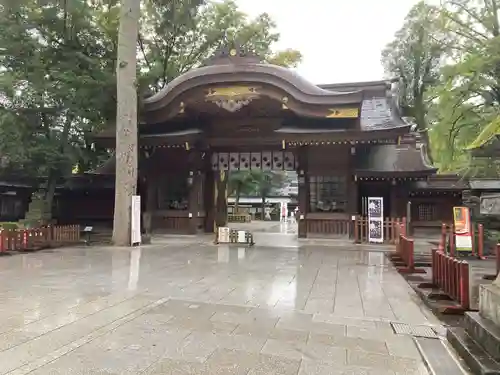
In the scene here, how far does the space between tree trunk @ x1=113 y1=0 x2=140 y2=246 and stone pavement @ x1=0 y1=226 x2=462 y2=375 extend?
162 inches

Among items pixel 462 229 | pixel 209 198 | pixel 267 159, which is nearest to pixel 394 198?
pixel 267 159

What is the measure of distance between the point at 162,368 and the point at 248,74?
13.3 metres

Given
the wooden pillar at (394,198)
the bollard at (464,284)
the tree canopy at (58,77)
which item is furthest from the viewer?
the wooden pillar at (394,198)

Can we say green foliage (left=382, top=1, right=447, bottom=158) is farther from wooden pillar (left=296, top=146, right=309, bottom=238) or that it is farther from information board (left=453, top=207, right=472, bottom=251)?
information board (left=453, top=207, right=472, bottom=251)

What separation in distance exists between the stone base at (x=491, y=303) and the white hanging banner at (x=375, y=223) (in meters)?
10.3

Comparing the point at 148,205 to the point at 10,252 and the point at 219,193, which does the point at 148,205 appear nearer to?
the point at 219,193

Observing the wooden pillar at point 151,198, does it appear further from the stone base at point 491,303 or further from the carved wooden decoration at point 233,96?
the stone base at point 491,303

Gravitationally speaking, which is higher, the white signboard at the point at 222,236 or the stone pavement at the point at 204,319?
the white signboard at the point at 222,236

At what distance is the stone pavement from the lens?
12.0 ft

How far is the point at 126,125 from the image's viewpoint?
1379cm

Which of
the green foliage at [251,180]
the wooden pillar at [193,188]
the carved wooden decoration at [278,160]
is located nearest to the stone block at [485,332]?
the carved wooden decoration at [278,160]

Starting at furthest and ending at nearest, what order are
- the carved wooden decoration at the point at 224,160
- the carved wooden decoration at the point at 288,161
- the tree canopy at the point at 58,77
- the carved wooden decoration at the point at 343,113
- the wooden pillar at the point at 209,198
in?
the wooden pillar at the point at 209,198
the carved wooden decoration at the point at 224,160
the carved wooden decoration at the point at 288,161
the tree canopy at the point at 58,77
the carved wooden decoration at the point at 343,113

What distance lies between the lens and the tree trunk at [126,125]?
13609 mm

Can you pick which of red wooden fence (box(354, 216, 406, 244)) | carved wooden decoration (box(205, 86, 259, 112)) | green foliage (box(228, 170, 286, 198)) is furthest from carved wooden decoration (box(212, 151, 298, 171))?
green foliage (box(228, 170, 286, 198))
